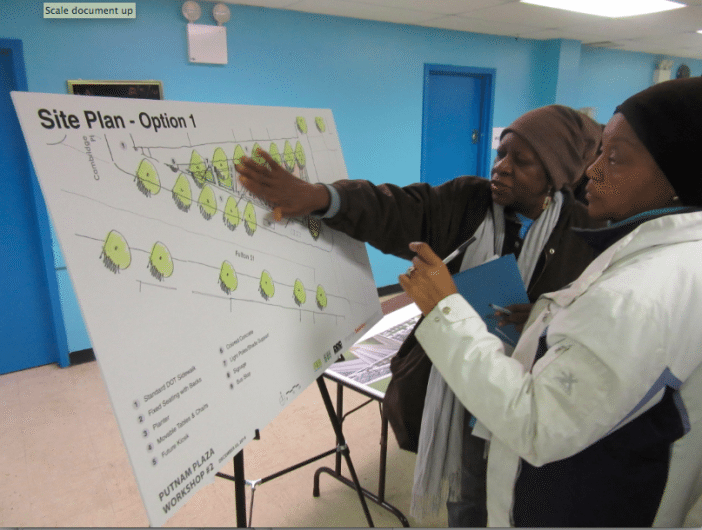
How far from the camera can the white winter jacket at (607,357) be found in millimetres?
638

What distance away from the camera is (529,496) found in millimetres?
854

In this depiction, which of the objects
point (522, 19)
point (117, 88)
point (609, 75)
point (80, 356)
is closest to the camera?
point (117, 88)

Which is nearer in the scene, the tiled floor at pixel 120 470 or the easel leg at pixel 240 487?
the easel leg at pixel 240 487

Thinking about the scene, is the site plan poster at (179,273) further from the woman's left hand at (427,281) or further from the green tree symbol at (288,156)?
the woman's left hand at (427,281)

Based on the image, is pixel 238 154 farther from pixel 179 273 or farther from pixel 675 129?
pixel 675 129

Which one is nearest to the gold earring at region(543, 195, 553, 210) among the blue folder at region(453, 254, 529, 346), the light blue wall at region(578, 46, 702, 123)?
the blue folder at region(453, 254, 529, 346)

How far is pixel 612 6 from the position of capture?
3771 mm

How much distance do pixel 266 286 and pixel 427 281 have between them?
342mm

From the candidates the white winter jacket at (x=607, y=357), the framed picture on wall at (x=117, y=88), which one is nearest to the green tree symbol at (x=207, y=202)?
the white winter jacket at (x=607, y=357)

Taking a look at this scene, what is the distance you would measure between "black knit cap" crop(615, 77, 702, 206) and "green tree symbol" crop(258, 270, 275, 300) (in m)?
0.73

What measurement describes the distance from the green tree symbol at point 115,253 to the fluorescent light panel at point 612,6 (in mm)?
3715

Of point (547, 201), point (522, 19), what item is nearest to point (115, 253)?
point (547, 201)

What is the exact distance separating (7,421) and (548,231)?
2.78 metres

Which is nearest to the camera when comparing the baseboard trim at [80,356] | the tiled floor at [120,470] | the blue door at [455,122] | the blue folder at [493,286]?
the blue folder at [493,286]
